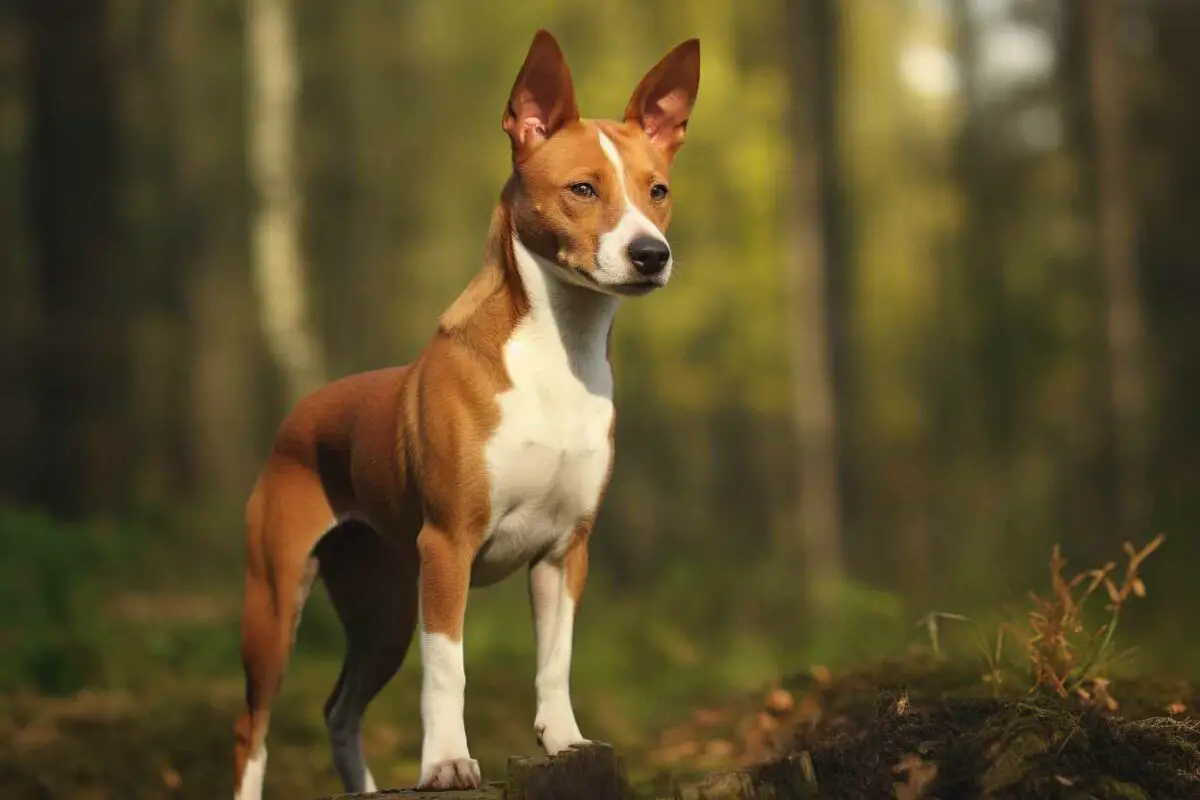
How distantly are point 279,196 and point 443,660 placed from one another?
12.5 meters

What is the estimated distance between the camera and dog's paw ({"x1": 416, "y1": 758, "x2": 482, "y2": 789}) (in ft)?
13.6

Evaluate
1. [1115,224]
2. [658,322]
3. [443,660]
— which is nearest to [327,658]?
[443,660]

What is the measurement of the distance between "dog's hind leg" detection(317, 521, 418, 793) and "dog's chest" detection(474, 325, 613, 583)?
1.05m

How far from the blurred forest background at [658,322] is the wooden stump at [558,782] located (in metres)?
1.91

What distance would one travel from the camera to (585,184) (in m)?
4.44

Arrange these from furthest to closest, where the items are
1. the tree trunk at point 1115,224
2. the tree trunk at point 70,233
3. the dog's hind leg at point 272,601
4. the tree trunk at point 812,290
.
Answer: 1. the tree trunk at point 1115,224
2. the tree trunk at point 812,290
3. the tree trunk at point 70,233
4. the dog's hind leg at point 272,601

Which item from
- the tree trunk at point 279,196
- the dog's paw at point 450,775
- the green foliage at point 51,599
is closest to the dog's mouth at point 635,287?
the dog's paw at point 450,775

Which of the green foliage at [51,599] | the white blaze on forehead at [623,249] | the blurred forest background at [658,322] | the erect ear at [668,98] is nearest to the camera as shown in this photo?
the white blaze on forehead at [623,249]

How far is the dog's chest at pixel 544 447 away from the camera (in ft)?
14.5

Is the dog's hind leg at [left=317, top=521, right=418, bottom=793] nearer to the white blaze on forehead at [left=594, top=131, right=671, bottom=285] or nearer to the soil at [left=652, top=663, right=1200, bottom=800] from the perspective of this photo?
the white blaze on forehead at [left=594, top=131, right=671, bottom=285]

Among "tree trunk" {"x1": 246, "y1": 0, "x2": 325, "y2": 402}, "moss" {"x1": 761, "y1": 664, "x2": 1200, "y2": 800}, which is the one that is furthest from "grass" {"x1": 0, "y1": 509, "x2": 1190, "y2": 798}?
"tree trunk" {"x1": 246, "y1": 0, "x2": 325, "y2": 402}

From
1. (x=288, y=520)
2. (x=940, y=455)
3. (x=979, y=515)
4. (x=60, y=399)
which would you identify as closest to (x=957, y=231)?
(x=940, y=455)

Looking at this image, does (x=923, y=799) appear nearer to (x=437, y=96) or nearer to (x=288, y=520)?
(x=288, y=520)

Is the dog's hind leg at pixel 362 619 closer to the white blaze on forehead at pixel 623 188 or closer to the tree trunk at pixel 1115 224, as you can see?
the white blaze on forehead at pixel 623 188
